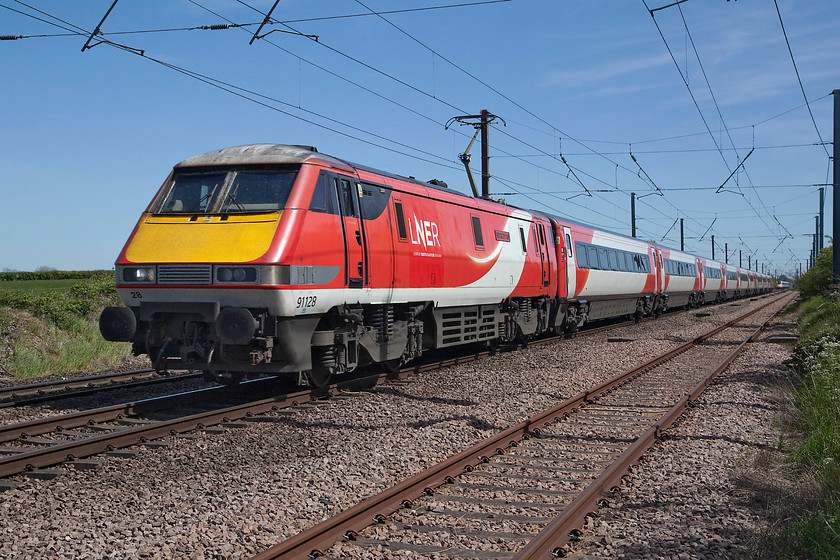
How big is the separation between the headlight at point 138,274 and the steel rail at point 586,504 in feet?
19.0

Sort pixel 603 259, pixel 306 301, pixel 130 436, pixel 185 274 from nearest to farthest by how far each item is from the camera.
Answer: pixel 130 436, pixel 185 274, pixel 306 301, pixel 603 259

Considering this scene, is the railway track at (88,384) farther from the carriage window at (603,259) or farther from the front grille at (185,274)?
the carriage window at (603,259)

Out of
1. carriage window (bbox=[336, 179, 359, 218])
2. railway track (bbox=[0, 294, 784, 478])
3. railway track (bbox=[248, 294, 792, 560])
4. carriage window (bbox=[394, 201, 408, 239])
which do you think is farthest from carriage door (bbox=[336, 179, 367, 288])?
railway track (bbox=[248, 294, 792, 560])

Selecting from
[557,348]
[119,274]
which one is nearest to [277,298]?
[119,274]

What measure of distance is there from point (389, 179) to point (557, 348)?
7895 millimetres

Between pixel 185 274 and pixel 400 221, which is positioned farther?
→ pixel 400 221

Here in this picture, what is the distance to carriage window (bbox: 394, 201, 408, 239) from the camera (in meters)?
11.1

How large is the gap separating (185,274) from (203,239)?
488 mm

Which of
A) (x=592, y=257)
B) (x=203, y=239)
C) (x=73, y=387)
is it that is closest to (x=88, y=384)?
(x=73, y=387)

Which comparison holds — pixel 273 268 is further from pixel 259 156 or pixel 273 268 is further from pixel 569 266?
pixel 569 266

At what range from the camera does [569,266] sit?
64.1ft

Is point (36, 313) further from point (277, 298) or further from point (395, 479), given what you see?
point (395, 479)

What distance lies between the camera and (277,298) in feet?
27.7

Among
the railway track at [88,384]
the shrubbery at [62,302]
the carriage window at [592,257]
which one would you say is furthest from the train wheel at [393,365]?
the carriage window at [592,257]
